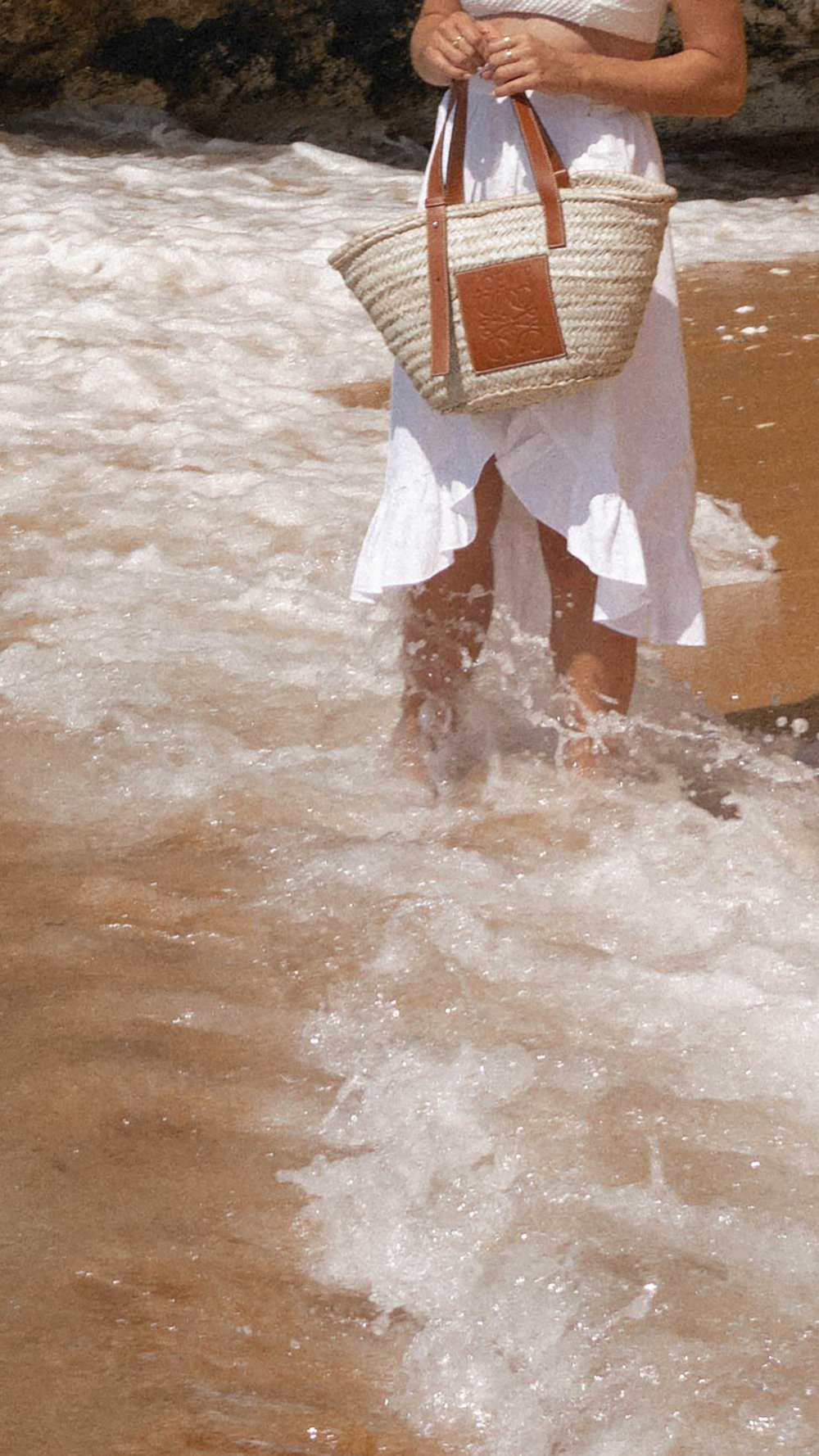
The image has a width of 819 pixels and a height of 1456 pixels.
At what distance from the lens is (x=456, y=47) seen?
7.14 feet

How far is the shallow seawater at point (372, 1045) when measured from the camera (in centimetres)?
162

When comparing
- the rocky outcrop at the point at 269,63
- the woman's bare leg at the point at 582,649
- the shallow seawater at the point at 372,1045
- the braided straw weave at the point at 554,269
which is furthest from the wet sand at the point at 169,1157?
the rocky outcrop at the point at 269,63

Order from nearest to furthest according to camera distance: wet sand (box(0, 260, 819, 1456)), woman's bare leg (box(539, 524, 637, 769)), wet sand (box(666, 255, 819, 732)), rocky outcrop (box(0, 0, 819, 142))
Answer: wet sand (box(0, 260, 819, 1456)), woman's bare leg (box(539, 524, 637, 769)), wet sand (box(666, 255, 819, 732)), rocky outcrop (box(0, 0, 819, 142))

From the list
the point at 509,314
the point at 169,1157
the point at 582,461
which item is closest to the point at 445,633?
the point at 582,461

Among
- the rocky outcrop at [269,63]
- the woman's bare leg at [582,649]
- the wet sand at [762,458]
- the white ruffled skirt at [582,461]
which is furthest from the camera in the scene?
the rocky outcrop at [269,63]

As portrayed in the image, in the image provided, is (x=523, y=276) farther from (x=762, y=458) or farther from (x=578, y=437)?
(x=762, y=458)

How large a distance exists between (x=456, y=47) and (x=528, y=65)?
0.39 ft

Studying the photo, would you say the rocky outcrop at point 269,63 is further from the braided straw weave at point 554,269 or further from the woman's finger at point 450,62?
the braided straw weave at point 554,269

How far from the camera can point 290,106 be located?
9.07 metres

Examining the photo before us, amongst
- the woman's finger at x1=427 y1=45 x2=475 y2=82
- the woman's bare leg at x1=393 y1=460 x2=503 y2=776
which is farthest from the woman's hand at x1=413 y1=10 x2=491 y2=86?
the woman's bare leg at x1=393 y1=460 x2=503 y2=776

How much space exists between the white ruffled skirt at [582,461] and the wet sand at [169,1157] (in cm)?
55

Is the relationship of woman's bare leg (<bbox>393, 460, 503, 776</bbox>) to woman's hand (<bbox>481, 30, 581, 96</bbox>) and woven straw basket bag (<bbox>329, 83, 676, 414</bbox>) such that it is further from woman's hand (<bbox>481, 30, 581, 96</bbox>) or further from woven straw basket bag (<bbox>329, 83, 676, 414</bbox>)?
woman's hand (<bbox>481, 30, 581, 96</bbox>)

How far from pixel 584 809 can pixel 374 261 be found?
89cm

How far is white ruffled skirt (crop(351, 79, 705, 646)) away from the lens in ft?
7.44
